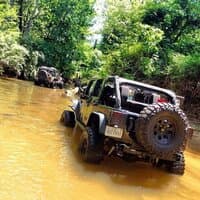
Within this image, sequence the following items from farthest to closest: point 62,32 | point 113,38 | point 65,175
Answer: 1. point 62,32
2. point 113,38
3. point 65,175

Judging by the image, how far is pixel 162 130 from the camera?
7555 millimetres

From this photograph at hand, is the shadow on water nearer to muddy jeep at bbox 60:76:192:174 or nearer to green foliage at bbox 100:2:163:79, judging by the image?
muddy jeep at bbox 60:76:192:174

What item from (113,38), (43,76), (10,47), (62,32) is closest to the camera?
(43,76)

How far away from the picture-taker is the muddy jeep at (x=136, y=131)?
7.35 m

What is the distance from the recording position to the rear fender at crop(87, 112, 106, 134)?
7.58 m

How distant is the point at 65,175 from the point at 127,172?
154cm

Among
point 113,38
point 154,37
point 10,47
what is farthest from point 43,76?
point 113,38

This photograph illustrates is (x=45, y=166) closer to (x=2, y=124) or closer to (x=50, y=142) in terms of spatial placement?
(x=50, y=142)

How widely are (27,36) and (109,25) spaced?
740cm

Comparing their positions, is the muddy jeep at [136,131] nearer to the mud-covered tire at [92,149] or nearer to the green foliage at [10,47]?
the mud-covered tire at [92,149]

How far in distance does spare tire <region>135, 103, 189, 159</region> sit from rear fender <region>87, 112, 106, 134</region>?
61 cm

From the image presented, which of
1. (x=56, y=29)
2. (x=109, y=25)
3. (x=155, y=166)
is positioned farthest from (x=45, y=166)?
(x=56, y=29)

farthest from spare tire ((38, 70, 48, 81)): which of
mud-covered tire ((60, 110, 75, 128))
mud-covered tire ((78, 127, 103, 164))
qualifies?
mud-covered tire ((78, 127, 103, 164))

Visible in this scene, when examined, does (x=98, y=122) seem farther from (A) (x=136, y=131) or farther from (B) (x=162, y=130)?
(B) (x=162, y=130)
